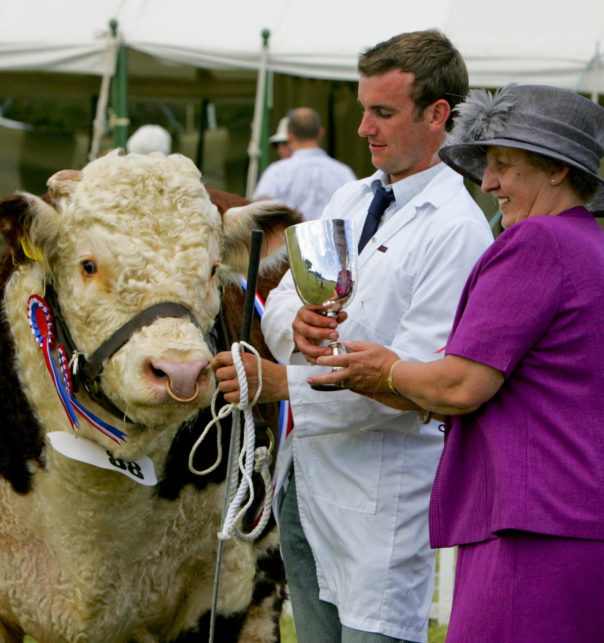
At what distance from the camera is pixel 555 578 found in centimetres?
220

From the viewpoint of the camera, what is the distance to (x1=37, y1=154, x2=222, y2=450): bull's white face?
2.78 meters

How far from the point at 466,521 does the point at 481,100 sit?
91cm

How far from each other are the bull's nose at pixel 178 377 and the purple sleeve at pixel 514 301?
72 cm

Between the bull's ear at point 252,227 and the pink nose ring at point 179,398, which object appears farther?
the bull's ear at point 252,227

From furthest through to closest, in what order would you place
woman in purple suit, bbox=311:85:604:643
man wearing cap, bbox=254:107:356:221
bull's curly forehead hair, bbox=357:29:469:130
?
1. man wearing cap, bbox=254:107:356:221
2. bull's curly forehead hair, bbox=357:29:469:130
3. woman in purple suit, bbox=311:85:604:643

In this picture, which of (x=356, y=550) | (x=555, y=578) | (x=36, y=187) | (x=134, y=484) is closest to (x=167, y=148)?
(x=36, y=187)

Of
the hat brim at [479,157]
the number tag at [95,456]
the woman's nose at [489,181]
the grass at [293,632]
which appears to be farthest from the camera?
the grass at [293,632]

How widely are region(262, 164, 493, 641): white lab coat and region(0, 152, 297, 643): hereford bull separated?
1.20ft

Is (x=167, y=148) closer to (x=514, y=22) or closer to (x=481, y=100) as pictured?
(x=514, y=22)

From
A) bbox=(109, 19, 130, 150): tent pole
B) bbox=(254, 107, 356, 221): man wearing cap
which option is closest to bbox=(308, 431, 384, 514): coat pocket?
bbox=(254, 107, 356, 221): man wearing cap

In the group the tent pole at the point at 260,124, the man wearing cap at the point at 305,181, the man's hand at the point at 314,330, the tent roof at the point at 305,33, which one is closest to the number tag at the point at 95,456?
the man's hand at the point at 314,330

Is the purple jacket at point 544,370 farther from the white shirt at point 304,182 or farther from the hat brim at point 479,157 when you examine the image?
the white shirt at point 304,182

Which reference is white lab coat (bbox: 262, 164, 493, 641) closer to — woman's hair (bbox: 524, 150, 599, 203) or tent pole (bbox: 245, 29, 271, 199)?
woman's hair (bbox: 524, 150, 599, 203)

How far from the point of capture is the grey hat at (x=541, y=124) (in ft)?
7.68
